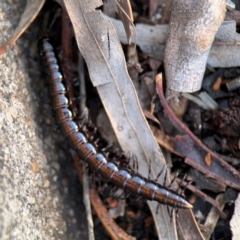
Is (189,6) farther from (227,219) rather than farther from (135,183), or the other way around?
(227,219)

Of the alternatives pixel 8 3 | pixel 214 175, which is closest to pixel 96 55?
pixel 8 3

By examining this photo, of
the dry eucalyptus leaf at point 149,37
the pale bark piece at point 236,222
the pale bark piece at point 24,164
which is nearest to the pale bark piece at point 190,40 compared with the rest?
the dry eucalyptus leaf at point 149,37

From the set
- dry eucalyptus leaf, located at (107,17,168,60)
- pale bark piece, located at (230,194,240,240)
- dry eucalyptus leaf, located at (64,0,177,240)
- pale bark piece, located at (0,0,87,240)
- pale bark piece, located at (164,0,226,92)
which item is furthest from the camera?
dry eucalyptus leaf, located at (107,17,168,60)

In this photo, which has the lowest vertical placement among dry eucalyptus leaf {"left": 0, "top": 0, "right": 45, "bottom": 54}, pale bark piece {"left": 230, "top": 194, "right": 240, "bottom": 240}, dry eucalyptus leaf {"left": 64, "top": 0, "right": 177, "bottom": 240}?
pale bark piece {"left": 230, "top": 194, "right": 240, "bottom": 240}

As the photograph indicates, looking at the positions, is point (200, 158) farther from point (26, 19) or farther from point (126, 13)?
point (26, 19)

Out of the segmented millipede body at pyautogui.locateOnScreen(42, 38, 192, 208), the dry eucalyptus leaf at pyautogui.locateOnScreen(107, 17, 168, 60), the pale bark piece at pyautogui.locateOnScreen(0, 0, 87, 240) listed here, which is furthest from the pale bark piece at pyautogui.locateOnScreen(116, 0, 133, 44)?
the pale bark piece at pyautogui.locateOnScreen(0, 0, 87, 240)

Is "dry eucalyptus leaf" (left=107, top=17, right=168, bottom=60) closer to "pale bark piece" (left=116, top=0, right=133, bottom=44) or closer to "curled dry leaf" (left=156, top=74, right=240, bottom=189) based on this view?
"pale bark piece" (left=116, top=0, right=133, bottom=44)
